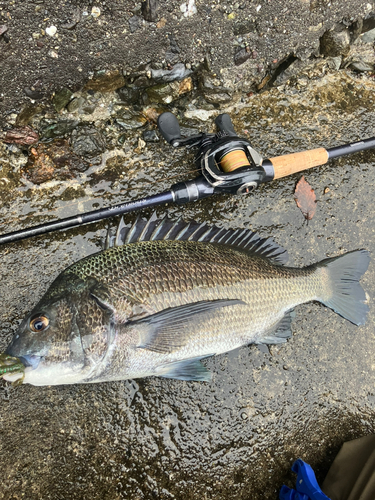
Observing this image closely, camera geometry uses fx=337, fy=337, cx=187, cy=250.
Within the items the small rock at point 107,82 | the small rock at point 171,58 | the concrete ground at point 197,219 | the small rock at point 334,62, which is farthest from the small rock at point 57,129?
the small rock at point 334,62

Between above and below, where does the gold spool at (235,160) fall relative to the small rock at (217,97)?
below

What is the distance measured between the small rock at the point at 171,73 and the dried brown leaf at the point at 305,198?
1176 millimetres

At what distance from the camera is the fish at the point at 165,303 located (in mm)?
1785

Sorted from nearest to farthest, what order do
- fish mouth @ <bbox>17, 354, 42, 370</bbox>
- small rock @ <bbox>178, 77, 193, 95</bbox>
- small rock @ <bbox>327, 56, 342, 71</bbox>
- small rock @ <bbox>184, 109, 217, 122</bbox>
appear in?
fish mouth @ <bbox>17, 354, 42, 370</bbox> < small rock @ <bbox>178, 77, 193, 95</bbox> < small rock @ <bbox>184, 109, 217, 122</bbox> < small rock @ <bbox>327, 56, 342, 71</bbox>

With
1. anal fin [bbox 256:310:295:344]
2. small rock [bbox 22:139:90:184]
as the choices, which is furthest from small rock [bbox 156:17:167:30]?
anal fin [bbox 256:310:295:344]

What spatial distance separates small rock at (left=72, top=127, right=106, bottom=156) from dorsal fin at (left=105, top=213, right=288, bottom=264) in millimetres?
610

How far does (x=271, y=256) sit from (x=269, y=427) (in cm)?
125

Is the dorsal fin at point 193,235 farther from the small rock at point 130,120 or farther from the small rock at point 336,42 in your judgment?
the small rock at point 336,42

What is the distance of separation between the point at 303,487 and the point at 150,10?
323 centimetres

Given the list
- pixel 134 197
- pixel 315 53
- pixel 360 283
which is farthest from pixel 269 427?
pixel 315 53

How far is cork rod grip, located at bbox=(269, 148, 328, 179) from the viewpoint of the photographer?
7.57 ft

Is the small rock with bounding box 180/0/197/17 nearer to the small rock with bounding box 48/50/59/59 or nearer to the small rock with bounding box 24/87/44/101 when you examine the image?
the small rock with bounding box 48/50/59/59

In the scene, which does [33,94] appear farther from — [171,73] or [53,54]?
[171,73]

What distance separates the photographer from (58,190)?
2.43 m
